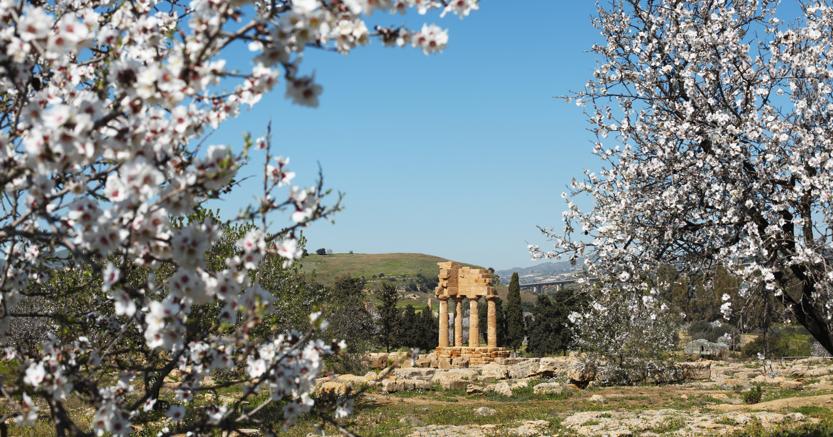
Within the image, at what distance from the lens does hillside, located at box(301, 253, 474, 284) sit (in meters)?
165

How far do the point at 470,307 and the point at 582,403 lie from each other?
2378 centimetres

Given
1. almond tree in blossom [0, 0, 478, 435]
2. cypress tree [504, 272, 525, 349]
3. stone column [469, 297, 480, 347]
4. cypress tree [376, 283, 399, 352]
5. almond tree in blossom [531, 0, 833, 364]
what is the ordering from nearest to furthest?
almond tree in blossom [0, 0, 478, 435] → almond tree in blossom [531, 0, 833, 364] → stone column [469, 297, 480, 347] → cypress tree [376, 283, 399, 352] → cypress tree [504, 272, 525, 349]

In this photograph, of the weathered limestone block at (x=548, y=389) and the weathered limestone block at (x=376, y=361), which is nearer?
the weathered limestone block at (x=548, y=389)

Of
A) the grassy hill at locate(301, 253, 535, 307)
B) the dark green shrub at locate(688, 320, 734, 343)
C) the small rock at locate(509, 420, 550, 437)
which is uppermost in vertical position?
the grassy hill at locate(301, 253, 535, 307)

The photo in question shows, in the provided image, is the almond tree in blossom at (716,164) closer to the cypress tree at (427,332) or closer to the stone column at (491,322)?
the stone column at (491,322)

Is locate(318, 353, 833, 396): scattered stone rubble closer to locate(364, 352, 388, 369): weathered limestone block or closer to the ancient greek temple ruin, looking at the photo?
locate(364, 352, 388, 369): weathered limestone block

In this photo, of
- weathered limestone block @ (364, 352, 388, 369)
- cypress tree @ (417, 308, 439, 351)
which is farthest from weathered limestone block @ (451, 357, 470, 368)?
cypress tree @ (417, 308, 439, 351)

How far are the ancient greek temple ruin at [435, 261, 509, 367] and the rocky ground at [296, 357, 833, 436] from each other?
694cm

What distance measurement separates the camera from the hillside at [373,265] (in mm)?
164750

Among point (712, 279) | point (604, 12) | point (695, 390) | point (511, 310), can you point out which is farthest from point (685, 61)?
point (511, 310)

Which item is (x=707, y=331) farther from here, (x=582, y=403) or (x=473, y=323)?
(x=582, y=403)

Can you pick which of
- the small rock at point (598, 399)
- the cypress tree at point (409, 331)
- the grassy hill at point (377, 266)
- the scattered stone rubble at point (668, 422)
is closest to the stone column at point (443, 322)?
the cypress tree at point (409, 331)

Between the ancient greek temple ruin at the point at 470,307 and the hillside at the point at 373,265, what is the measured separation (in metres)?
107

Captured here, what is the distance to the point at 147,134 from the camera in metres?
3.67
